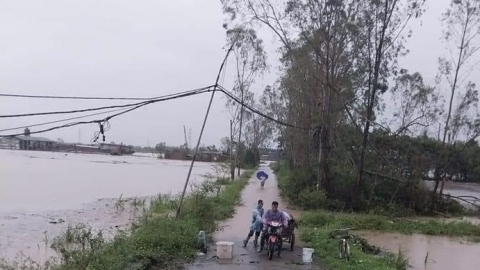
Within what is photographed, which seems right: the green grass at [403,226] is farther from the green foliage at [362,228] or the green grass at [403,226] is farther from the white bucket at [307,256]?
the white bucket at [307,256]

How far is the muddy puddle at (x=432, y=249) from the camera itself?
13125 millimetres

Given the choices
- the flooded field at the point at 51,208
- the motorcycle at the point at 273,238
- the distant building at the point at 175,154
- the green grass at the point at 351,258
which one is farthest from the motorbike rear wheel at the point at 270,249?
the distant building at the point at 175,154

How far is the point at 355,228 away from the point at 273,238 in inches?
314

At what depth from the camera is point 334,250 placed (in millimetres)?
11844

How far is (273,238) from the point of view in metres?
10.9

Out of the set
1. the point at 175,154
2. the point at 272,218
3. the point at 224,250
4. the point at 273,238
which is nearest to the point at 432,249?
the point at 272,218

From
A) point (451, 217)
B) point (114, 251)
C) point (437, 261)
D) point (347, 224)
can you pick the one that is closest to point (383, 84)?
point (451, 217)

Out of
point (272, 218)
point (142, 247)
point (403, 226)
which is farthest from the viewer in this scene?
point (403, 226)

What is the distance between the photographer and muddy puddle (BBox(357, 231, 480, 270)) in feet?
43.1

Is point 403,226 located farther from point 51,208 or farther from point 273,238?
point 51,208

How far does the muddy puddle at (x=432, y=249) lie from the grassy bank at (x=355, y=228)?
78cm

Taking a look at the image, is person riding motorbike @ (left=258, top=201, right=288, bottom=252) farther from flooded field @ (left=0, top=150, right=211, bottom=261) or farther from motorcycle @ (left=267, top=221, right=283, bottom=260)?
flooded field @ (left=0, top=150, right=211, bottom=261)

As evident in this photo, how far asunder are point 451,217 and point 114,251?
1884 cm

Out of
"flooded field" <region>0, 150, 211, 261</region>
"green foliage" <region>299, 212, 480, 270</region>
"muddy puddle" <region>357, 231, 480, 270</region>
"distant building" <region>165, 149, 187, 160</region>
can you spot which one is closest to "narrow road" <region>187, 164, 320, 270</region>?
"green foliage" <region>299, 212, 480, 270</region>
